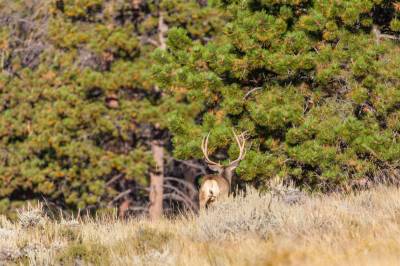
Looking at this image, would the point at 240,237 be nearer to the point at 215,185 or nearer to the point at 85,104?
the point at 215,185

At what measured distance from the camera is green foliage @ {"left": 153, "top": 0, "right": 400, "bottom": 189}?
491 inches

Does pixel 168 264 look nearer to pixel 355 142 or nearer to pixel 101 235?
pixel 101 235

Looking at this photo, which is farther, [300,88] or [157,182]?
[157,182]

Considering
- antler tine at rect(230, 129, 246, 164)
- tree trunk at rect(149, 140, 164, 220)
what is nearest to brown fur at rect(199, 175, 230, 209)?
antler tine at rect(230, 129, 246, 164)

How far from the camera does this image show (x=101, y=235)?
8.32 m

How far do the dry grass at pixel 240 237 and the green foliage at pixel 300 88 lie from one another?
11.7 feet

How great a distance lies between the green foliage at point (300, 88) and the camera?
40.9ft

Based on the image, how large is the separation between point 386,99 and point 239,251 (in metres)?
6.53

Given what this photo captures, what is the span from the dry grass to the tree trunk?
11.9 m

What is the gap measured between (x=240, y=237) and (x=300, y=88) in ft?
21.4

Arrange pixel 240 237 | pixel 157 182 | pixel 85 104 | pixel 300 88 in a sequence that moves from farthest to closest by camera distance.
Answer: pixel 157 182
pixel 85 104
pixel 300 88
pixel 240 237

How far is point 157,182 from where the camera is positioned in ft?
69.5

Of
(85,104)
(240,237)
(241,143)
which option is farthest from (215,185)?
(85,104)

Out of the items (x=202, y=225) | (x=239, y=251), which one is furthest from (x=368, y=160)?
(x=239, y=251)
